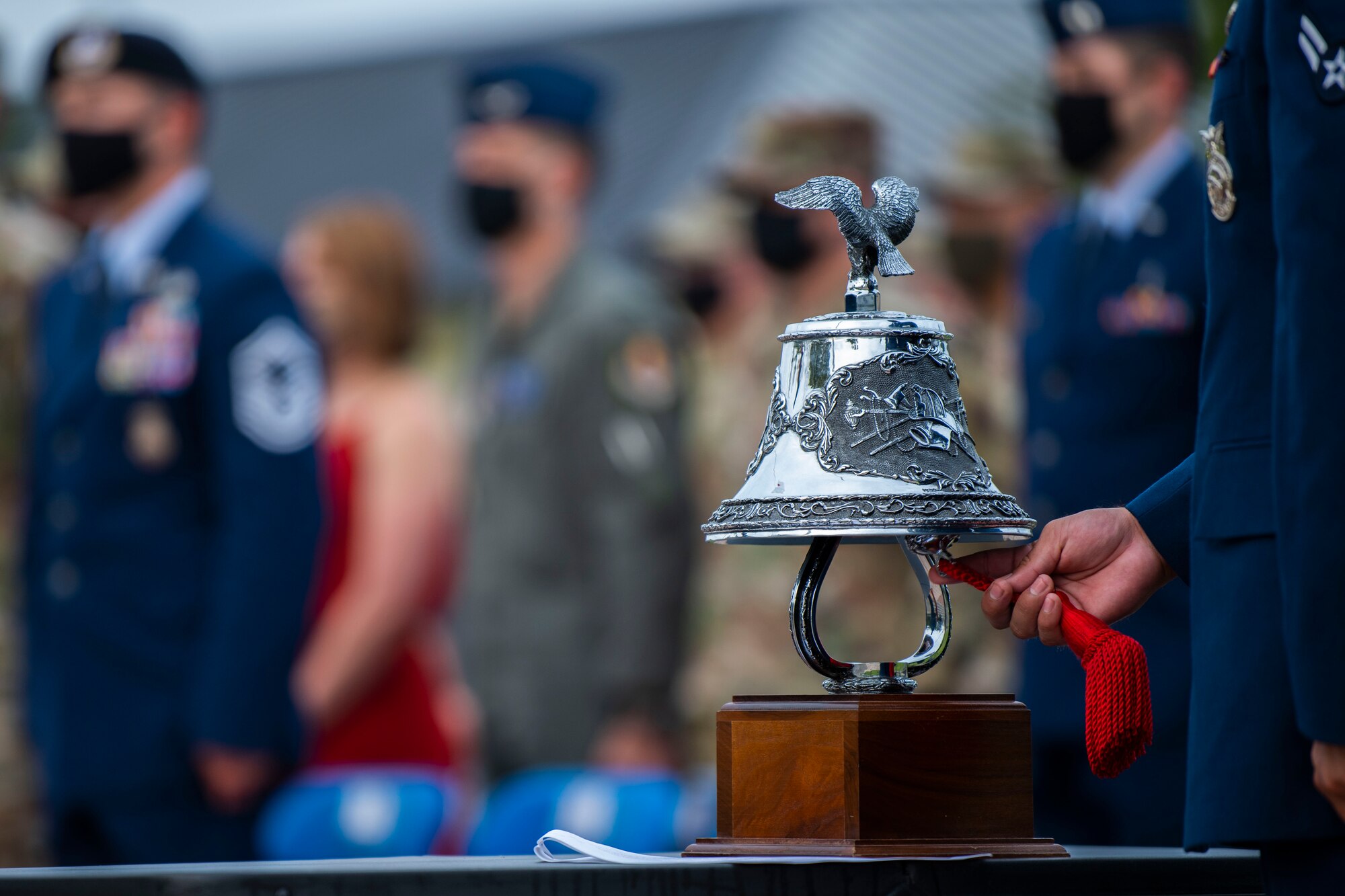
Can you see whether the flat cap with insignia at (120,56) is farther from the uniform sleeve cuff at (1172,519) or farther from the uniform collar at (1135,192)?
the uniform sleeve cuff at (1172,519)

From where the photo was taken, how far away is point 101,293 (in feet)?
14.2

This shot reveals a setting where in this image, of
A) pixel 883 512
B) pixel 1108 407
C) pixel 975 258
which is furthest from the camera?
pixel 975 258

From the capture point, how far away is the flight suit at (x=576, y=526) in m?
5.65

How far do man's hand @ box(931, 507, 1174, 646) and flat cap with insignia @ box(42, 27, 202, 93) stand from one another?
3.14 m

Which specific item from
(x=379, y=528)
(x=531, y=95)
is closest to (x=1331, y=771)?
(x=379, y=528)

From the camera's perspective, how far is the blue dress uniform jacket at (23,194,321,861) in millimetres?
4047

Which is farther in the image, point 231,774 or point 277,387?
point 277,387

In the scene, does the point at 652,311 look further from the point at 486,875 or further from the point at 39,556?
the point at 486,875

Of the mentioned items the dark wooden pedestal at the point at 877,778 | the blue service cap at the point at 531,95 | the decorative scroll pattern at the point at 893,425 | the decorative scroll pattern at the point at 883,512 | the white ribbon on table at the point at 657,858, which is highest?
the blue service cap at the point at 531,95

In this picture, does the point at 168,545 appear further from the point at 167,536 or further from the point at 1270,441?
the point at 1270,441

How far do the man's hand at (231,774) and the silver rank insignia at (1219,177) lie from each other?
2783 mm

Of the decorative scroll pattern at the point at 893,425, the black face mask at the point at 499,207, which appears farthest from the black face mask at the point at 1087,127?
the black face mask at the point at 499,207

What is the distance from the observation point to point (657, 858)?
5.94 ft

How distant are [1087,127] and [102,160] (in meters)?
2.03
